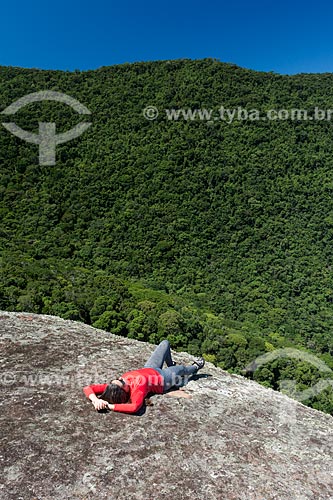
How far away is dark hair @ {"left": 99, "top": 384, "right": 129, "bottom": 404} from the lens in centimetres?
520

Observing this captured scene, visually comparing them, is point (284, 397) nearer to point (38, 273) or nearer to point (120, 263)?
point (38, 273)

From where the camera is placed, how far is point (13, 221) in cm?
4431

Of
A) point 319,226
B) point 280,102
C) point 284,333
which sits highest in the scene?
point 280,102

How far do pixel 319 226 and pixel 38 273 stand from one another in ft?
160

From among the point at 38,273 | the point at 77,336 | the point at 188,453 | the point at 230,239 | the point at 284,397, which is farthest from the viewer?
the point at 230,239

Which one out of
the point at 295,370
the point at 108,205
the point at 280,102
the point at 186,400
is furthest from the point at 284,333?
the point at 280,102

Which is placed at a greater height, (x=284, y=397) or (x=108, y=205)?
(x=108, y=205)

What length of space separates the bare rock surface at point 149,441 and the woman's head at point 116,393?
0.23m

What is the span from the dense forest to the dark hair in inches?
483

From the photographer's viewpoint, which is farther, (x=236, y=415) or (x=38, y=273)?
(x=38, y=273)

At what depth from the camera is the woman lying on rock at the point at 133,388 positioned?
5.24m
